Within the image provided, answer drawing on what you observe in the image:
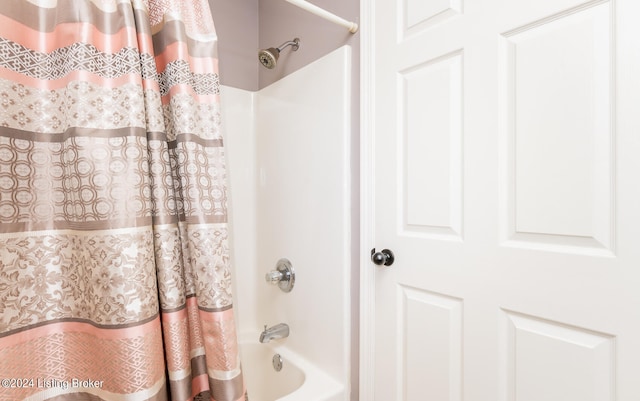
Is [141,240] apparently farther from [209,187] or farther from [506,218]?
[506,218]

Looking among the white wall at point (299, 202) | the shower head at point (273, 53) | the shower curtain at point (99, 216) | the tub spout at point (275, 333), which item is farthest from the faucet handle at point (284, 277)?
the shower head at point (273, 53)

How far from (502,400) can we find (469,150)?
66cm

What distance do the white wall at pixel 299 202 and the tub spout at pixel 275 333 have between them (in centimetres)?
4

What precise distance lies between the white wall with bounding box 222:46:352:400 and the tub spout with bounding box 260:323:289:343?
0.04m

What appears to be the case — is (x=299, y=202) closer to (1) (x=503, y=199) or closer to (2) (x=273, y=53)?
(2) (x=273, y=53)

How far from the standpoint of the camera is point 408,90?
1.02 meters

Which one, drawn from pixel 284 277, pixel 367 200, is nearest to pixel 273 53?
pixel 367 200

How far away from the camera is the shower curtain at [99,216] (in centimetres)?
71

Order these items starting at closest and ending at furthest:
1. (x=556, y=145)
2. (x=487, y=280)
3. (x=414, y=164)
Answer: (x=556, y=145), (x=487, y=280), (x=414, y=164)

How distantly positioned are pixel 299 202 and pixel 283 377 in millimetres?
797

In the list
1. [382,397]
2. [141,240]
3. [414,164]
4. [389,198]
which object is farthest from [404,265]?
[141,240]

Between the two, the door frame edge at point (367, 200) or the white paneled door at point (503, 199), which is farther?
the door frame edge at point (367, 200)

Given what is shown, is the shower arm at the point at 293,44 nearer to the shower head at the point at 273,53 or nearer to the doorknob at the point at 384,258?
the shower head at the point at 273,53

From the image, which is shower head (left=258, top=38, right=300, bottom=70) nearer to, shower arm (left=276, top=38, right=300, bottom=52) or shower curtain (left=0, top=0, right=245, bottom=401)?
shower arm (left=276, top=38, right=300, bottom=52)
